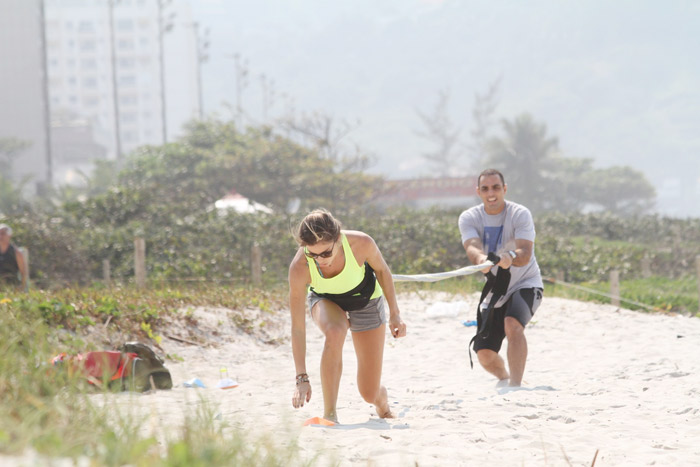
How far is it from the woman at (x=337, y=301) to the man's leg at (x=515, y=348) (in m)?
1.47

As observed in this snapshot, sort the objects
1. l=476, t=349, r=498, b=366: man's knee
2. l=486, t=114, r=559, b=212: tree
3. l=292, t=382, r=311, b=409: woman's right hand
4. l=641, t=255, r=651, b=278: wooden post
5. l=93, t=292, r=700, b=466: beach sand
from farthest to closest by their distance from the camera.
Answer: l=486, t=114, r=559, b=212: tree, l=641, t=255, r=651, b=278: wooden post, l=476, t=349, r=498, b=366: man's knee, l=292, t=382, r=311, b=409: woman's right hand, l=93, t=292, r=700, b=466: beach sand

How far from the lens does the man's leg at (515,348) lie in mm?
6293

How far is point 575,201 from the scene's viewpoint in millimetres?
87562

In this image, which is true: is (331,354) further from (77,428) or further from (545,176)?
(545,176)

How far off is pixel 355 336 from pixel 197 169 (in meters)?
33.8

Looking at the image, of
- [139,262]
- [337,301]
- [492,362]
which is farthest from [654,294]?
[337,301]

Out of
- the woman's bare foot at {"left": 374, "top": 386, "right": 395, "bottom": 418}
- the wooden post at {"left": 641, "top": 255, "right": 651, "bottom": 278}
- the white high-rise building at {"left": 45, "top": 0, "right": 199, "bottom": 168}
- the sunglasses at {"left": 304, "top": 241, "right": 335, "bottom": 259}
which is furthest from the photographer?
the white high-rise building at {"left": 45, "top": 0, "right": 199, "bottom": 168}

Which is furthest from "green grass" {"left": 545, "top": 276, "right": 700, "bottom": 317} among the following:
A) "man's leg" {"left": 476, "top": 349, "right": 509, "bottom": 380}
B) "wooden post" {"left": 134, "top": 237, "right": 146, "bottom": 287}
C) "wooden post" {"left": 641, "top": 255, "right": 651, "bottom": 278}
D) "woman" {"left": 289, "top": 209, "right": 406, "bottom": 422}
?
"woman" {"left": 289, "top": 209, "right": 406, "bottom": 422}

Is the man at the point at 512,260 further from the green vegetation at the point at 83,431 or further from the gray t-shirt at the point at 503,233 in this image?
the green vegetation at the point at 83,431

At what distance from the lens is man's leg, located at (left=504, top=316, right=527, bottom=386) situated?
629 centimetres

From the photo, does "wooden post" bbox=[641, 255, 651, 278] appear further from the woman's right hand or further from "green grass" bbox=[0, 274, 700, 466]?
the woman's right hand

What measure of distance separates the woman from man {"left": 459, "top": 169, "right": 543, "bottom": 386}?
137 cm

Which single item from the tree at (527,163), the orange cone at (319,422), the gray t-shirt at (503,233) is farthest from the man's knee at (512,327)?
the tree at (527,163)

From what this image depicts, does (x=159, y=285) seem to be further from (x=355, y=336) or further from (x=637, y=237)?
(x=637, y=237)
